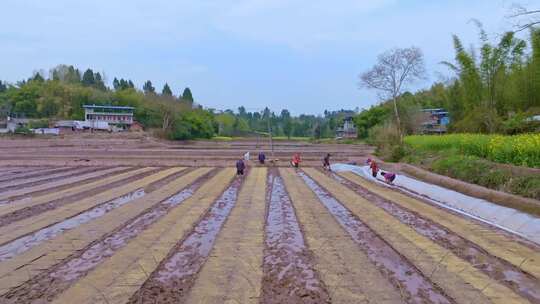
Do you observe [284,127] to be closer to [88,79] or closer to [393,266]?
[88,79]

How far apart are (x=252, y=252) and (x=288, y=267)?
0.82 m

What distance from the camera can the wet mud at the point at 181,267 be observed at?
182 inches

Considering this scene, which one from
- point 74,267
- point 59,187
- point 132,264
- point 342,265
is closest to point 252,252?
point 342,265

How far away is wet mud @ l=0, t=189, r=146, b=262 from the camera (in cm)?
650

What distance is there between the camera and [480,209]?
9.83 m

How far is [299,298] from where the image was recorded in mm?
4594

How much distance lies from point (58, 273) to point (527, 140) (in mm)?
11713

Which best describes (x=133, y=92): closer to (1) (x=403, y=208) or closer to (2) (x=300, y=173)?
(2) (x=300, y=173)

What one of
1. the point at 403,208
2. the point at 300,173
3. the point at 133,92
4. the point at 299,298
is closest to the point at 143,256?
the point at 299,298

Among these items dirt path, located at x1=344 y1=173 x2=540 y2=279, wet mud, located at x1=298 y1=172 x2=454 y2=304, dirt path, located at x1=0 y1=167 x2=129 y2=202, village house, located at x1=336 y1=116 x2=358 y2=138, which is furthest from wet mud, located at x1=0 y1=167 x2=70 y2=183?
village house, located at x1=336 y1=116 x2=358 y2=138

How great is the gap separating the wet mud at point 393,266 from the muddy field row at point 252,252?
0.02 metres

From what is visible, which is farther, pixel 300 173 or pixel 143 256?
pixel 300 173

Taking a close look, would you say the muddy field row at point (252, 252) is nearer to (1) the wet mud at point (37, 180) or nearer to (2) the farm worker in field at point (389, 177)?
(1) the wet mud at point (37, 180)

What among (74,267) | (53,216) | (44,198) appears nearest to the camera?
(74,267)
